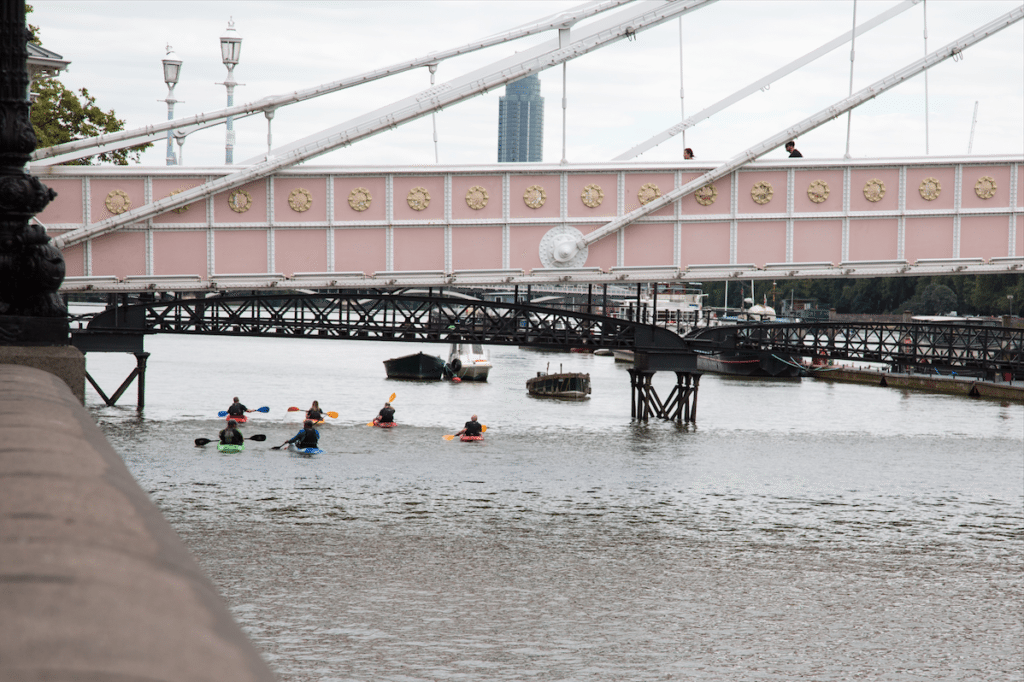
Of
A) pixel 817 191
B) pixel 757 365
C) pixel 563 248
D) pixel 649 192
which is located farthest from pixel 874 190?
pixel 757 365

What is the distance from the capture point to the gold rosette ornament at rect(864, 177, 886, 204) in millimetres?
46125

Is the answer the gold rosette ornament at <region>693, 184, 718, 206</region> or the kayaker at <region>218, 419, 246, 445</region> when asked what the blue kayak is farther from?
the gold rosette ornament at <region>693, 184, 718, 206</region>

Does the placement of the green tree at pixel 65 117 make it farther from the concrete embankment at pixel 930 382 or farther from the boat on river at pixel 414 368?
the concrete embankment at pixel 930 382

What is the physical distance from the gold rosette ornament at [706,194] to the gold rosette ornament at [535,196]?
6281 millimetres

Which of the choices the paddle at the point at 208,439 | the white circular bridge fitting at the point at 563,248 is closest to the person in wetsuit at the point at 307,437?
the paddle at the point at 208,439

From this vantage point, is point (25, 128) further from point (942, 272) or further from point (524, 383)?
point (524, 383)

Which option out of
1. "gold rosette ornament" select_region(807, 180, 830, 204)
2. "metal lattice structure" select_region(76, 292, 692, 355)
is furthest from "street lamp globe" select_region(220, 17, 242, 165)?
"gold rosette ornament" select_region(807, 180, 830, 204)

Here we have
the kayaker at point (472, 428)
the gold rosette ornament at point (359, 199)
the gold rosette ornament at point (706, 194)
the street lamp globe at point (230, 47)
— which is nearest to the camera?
the street lamp globe at point (230, 47)

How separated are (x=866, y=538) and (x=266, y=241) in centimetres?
2631

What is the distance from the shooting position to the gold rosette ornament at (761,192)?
46.2 m

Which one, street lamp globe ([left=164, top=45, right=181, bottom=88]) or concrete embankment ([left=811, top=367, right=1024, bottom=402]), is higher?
street lamp globe ([left=164, top=45, right=181, bottom=88])

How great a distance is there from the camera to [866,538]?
31812mm

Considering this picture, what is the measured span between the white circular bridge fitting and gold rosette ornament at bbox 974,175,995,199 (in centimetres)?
1642

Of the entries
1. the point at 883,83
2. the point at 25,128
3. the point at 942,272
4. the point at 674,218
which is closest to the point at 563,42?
the point at 674,218
